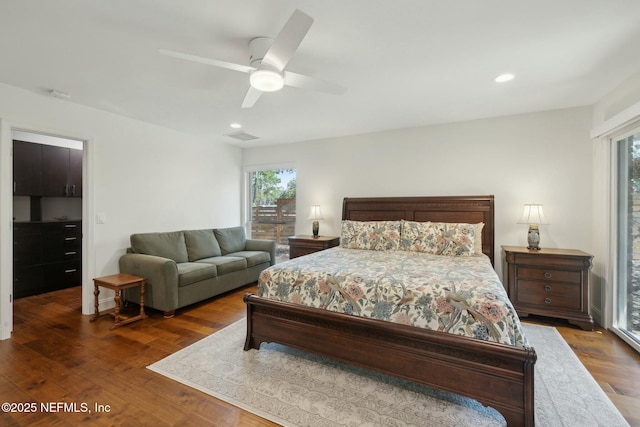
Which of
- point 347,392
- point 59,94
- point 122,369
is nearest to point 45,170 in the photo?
point 59,94

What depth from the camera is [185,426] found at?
166cm

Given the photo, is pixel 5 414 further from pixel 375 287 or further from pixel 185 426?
pixel 375 287

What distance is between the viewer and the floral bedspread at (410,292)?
5.74ft

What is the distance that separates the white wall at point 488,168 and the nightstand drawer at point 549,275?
0.54 m

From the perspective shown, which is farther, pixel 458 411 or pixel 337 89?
pixel 337 89

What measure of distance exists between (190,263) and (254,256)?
1008 millimetres

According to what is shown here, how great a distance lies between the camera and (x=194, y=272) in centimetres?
358

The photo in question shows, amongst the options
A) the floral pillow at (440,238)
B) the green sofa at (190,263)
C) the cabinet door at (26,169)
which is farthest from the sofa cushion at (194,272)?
the cabinet door at (26,169)

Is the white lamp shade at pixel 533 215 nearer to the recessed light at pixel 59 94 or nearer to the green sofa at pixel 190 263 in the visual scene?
the green sofa at pixel 190 263

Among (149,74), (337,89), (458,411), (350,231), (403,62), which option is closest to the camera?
(458,411)

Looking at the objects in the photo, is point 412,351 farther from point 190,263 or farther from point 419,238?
point 190,263

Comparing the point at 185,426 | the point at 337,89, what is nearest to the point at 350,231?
the point at 337,89

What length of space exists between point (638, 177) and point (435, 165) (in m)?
2.02

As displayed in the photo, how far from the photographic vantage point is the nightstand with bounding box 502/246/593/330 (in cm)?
301
